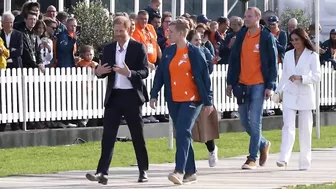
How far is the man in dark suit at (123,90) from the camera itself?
13.3 metres

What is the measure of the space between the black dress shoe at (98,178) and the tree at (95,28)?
9759 mm

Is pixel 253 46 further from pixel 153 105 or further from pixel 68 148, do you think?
pixel 68 148

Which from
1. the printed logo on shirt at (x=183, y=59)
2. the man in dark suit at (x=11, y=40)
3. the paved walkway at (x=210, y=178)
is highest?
the man in dark suit at (x=11, y=40)

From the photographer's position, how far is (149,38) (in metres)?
20.3

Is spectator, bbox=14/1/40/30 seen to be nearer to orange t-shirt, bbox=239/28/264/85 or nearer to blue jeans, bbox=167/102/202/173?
orange t-shirt, bbox=239/28/264/85

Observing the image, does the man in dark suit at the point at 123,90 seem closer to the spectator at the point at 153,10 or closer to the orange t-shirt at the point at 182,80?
the orange t-shirt at the point at 182,80

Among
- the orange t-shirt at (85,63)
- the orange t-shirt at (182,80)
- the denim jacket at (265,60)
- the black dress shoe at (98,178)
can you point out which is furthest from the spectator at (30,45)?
the black dress shoe at (98,178)

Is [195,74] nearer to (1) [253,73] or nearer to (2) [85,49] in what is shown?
(1) [253,73]

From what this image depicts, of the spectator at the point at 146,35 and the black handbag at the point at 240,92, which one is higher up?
the spectator at the point at 146,35

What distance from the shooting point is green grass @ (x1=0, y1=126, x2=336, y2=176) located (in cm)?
1543

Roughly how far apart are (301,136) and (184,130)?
2.70 meters

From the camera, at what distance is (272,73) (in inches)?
591

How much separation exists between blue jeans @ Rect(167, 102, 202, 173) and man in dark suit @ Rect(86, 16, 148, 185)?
429 millimetres

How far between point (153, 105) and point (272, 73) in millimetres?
2192
